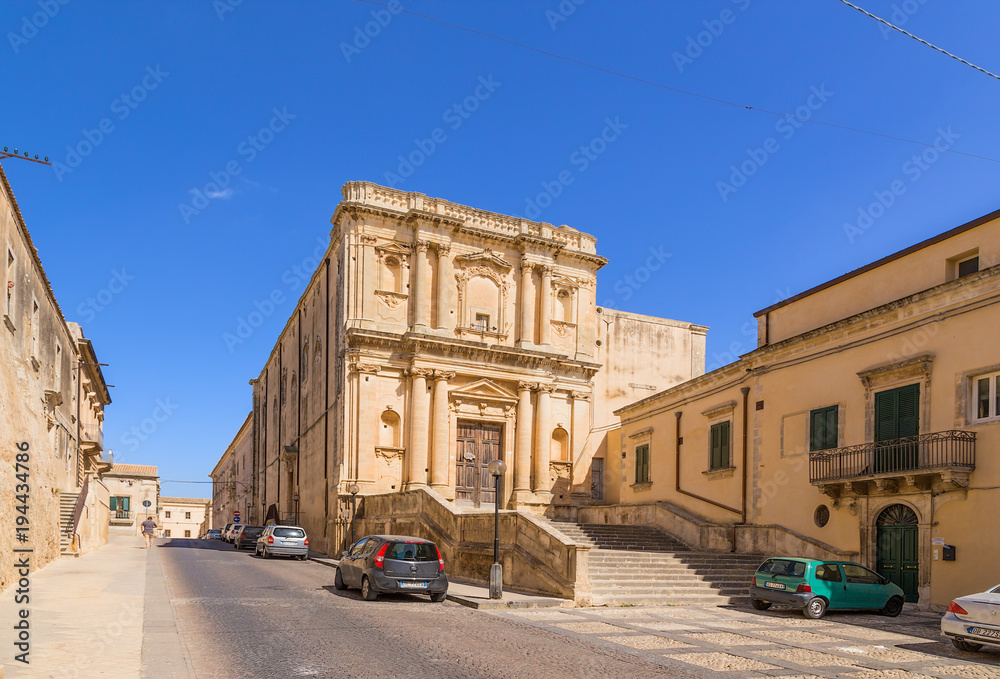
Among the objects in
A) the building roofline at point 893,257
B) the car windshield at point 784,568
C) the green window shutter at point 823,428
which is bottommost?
the car windshield at point 784,568

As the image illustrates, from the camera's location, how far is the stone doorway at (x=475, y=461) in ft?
109

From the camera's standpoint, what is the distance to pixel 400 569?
16.8 metres

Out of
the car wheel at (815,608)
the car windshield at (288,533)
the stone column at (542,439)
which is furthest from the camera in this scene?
the stone column at (542,439)

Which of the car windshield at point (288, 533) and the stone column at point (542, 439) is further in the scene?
the stone column at point (542, 439)

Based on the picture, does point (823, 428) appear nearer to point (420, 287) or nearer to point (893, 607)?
point (893, 607)

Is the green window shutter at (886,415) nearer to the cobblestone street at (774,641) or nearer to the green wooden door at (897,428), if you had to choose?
the green wooden door at (897,428)

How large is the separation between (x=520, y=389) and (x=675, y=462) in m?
8.63

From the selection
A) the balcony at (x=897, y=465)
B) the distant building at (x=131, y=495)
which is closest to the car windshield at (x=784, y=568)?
the balcony at (x=897, y=465)

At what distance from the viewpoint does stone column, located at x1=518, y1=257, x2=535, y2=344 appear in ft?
115

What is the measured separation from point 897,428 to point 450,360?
18727mm

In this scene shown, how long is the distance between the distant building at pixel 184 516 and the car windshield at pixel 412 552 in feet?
323

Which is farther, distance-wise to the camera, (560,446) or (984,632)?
(560,446)

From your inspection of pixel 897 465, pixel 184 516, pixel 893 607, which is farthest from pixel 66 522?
pixel 184 516

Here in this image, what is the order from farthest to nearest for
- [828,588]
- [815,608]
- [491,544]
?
[491,544] → [828,588] → [815,608]
